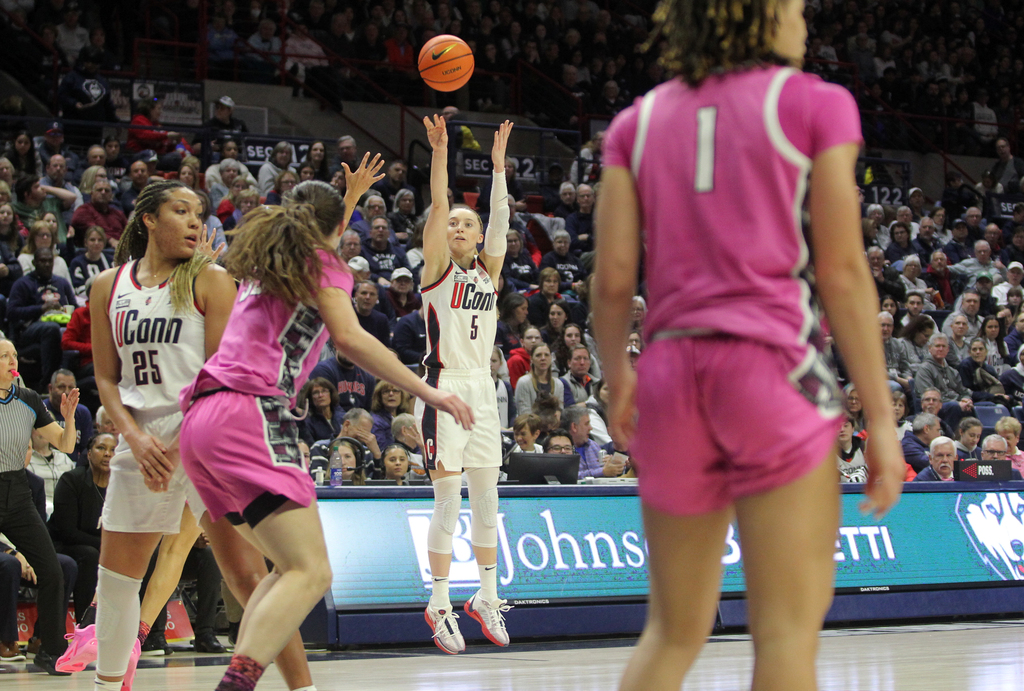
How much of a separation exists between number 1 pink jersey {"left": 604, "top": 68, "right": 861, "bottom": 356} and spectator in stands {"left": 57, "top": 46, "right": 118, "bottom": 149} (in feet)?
49.4

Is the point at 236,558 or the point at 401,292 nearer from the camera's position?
the point at 236,558

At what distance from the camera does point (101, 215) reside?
13.7 meters

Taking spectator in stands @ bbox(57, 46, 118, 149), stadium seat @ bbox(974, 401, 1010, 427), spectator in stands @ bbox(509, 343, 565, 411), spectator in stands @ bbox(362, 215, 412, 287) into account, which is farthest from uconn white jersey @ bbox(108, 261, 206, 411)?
spectator in stands @ bbox(57, 46, 118, 149)

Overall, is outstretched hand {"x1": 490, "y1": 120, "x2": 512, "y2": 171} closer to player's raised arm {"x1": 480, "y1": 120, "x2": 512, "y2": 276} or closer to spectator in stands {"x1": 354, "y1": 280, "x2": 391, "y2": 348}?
player's raised arm {"x1": 480, "y1": 120, "x2": 512, "y2": 276}

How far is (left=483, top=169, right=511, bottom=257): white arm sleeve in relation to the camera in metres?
7.34

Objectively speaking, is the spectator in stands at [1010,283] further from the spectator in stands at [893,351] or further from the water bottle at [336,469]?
the water bottle at [336,469]

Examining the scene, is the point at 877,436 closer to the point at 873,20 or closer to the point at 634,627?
the point at 634,627

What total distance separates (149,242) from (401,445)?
5.61 meters

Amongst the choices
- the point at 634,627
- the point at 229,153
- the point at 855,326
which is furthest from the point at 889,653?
the point at 229,153

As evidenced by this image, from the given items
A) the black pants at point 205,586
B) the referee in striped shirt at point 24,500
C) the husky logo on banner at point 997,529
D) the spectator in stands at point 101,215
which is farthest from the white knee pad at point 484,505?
the spectator in stands at point 101,215

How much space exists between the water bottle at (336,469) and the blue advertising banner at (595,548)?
752 mm

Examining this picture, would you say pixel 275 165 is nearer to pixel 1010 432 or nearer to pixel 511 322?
pixel 511 322

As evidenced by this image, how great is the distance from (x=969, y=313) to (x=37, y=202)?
1195 cm

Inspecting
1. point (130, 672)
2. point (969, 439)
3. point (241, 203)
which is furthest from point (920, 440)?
point (130, 672)
